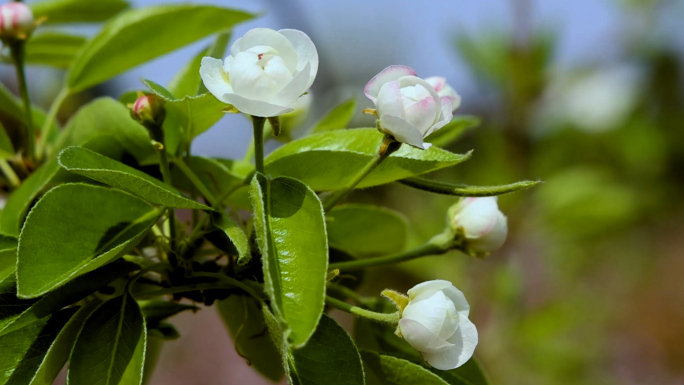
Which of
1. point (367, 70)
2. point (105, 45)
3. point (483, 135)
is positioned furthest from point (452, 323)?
point (367, 70)

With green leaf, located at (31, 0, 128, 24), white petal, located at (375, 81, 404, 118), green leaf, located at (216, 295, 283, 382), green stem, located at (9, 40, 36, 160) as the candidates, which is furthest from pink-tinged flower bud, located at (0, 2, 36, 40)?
white petal, located at (375, 81, 404, 118)

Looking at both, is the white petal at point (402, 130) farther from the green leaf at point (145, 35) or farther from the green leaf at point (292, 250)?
the green leaf at point (145, 35)

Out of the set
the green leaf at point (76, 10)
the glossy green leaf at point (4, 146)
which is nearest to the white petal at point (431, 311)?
the glossy green leaf at point (4, 146)

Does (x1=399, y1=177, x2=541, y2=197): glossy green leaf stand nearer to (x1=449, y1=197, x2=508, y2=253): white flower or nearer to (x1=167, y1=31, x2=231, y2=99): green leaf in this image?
(x1=449, y1=197, x2=508, y2=253): white flower

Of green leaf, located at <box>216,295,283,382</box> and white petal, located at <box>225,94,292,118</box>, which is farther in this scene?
green leaf, located at <box>216,295,283,382</box>

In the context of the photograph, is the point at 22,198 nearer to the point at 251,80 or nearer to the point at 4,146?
the point at 4,146

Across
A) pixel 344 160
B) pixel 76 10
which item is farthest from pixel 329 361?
pixel 76 10
